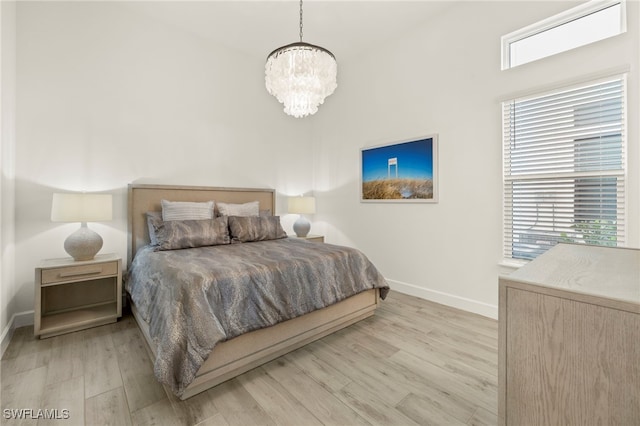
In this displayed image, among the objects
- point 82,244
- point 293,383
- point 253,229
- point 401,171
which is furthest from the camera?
point 401,171

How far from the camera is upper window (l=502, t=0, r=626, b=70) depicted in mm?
2113

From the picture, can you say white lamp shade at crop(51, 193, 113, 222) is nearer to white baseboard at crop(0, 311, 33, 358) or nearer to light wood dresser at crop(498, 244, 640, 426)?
white baseboard at crop(0, 311, 33, 358)

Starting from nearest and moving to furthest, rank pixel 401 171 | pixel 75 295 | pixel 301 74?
pixel 301 74, pixel 75 295, pixel 401 171

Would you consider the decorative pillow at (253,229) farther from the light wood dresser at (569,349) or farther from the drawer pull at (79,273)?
the light wood dresser at (569,349)

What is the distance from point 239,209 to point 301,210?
0.92 meters

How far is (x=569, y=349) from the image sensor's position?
697 mm

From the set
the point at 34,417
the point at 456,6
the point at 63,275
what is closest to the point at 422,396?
the point at 34,417

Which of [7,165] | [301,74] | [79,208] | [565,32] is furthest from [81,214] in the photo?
[565,32]

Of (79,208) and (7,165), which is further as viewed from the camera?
(79,208)

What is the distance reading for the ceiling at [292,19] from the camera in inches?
115

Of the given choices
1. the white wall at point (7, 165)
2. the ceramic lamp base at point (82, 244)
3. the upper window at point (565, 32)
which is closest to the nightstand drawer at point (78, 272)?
the ceramic lamp base at point (82, 244)

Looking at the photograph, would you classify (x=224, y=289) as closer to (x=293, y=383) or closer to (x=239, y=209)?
(x=293, y=383)

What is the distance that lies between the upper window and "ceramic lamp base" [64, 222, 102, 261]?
4.10 metres

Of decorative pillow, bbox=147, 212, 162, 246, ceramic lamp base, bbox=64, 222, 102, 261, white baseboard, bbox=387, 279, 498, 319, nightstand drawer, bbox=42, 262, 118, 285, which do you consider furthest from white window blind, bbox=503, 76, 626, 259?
ceramic lamp base, bbox=64, 222, 102, 261
